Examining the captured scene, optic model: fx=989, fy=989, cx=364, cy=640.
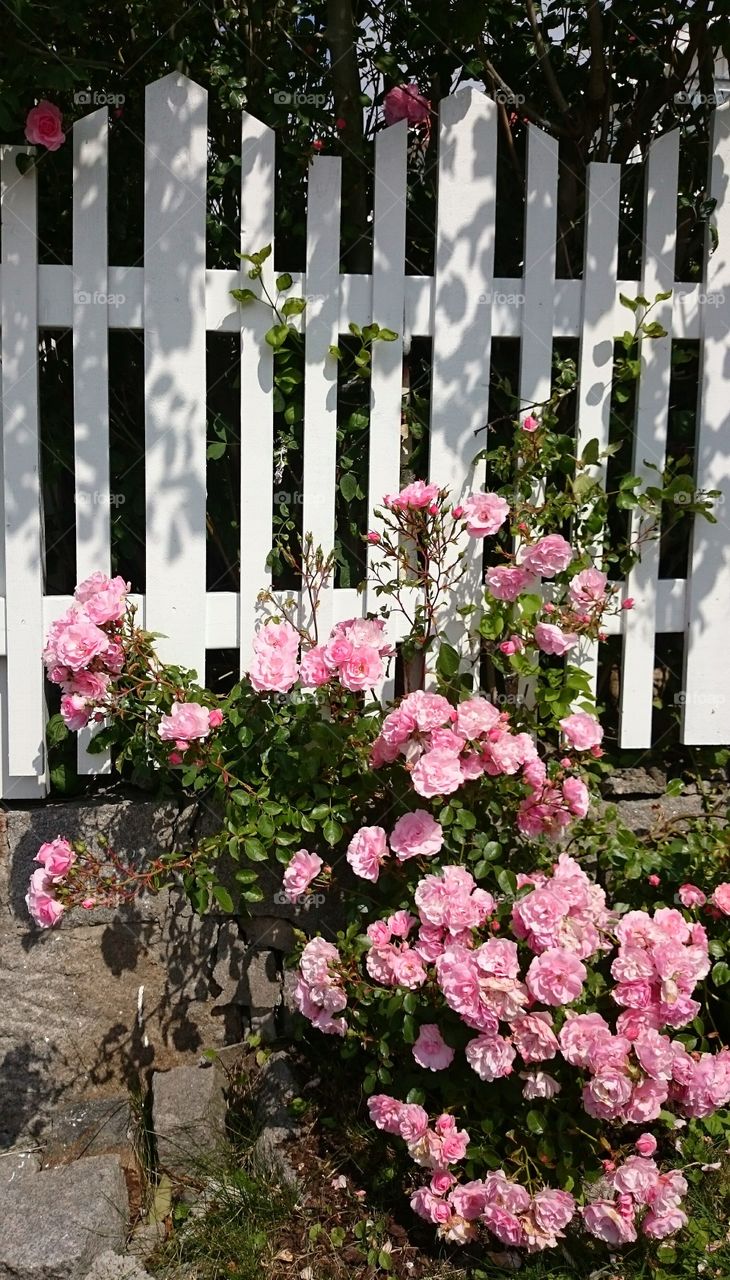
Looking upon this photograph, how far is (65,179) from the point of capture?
2.57m

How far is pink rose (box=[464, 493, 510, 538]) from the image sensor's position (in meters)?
2.35

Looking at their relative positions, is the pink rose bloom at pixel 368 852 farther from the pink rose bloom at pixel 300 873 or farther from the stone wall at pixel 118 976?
the stone wall at pixel 118 976

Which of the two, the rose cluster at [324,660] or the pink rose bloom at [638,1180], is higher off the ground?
the rose cluster at [324,660]

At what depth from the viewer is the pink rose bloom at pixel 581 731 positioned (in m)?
2.37

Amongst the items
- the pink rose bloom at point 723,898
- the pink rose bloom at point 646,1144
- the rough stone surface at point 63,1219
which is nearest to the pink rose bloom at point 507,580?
the pink rose bloom at point 723,898

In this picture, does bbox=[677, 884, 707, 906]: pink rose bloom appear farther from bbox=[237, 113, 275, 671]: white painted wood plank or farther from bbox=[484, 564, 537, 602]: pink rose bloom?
bbox=[237, 113, 275, 671]: white painted wood plank

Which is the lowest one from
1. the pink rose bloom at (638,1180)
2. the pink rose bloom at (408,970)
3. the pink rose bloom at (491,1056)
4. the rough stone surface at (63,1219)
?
the rough stone surface at (63,1219)

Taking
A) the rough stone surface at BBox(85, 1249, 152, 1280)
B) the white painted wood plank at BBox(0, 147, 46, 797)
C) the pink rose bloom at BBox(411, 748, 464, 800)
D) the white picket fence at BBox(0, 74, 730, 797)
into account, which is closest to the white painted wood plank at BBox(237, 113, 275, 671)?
the white picket fence at BBox(0, 74, 730, 797)

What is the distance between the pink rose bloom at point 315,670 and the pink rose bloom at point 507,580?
473 millimetres

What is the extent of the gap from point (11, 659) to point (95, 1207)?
1253 millimetres

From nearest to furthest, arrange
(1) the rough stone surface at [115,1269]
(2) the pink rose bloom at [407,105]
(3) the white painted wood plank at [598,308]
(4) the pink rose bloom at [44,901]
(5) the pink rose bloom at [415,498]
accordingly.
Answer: (1) the rough stone surface at [115,1269] → (4) the pink rose bloom at [44,901] → (5) the pink rose bloom at [415,498] → (3) the white painted wood plank at [598,308] → (2) the pink rose bloom at [407,105]

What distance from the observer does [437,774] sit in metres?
2.12

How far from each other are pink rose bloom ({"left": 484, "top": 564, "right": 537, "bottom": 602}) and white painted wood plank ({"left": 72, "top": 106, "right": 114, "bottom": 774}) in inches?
37.6

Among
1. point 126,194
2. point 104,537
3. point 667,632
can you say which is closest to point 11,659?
point 104,537
